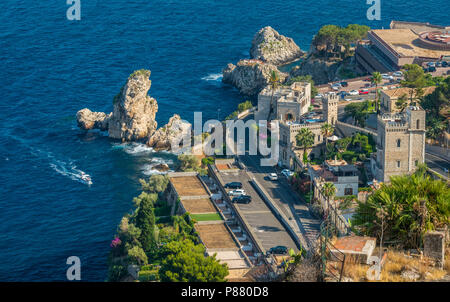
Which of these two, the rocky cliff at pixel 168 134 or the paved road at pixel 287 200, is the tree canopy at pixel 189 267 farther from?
the rocky cliff at pixel 168 134

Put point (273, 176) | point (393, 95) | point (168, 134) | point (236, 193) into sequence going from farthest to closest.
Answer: point (168, 134), point (393, 95), point (273, 176), point (236, 193)

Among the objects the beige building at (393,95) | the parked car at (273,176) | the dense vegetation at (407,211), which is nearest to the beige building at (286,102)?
the parked car at (273,176)

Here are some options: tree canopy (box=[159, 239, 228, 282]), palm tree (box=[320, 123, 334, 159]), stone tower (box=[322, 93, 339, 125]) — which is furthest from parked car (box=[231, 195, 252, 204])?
tree canopy (box=[159, 239, 228, 282])

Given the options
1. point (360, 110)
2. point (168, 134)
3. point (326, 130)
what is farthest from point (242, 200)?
point (168, 134)

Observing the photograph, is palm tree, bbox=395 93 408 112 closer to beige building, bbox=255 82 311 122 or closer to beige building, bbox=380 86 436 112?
beige building, bbox=380 86 436 112

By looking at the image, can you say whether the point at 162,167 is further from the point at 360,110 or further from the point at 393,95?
the point at 393,95

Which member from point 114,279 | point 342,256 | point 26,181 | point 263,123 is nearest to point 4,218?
point 26,181
